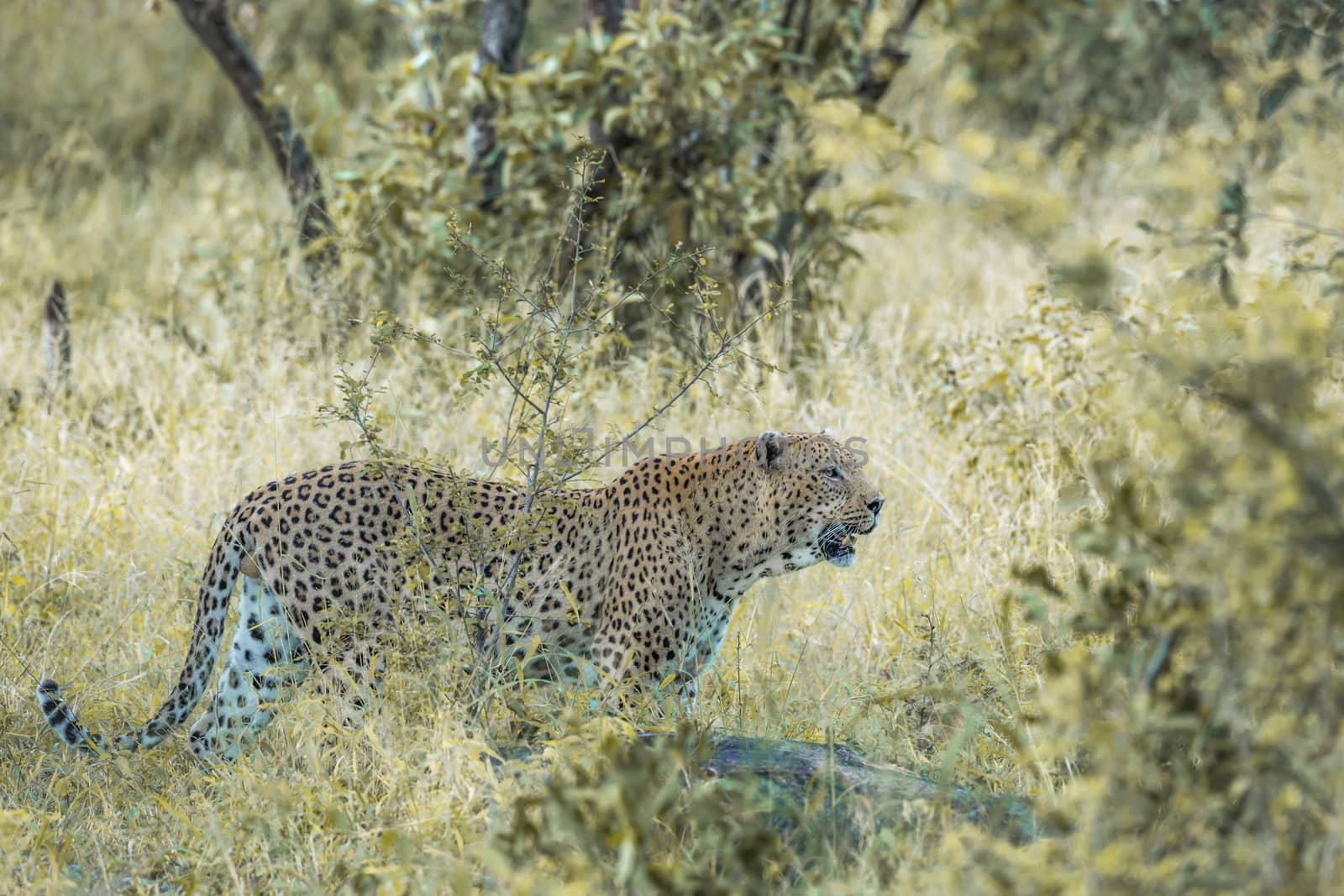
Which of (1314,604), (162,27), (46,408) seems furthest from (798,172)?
(162,27)

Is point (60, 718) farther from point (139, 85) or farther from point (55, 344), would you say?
point (139, 85)

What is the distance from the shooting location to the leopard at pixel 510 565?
448cm

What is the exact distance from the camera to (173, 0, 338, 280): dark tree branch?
7926 mm

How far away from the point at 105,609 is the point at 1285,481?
14.2 ft

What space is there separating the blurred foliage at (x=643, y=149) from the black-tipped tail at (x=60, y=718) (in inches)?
140

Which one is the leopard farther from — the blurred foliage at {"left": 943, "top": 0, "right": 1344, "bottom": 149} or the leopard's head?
the blurred foliage at {"left": 943, "top": 0, "right": 1344, "bottom": 149}

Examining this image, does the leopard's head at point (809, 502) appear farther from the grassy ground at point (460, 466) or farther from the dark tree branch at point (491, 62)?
the dark tree branch at point (491, 62)

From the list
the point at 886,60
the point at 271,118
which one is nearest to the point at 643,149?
the point at 886,60

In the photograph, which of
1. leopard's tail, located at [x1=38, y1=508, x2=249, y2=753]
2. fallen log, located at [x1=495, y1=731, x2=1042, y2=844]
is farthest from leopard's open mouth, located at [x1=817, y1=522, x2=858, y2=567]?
leopard's tail, located at [x1=38, y1=508, x2=249, y2=753]

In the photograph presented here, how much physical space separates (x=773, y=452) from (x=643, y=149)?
3.33 m

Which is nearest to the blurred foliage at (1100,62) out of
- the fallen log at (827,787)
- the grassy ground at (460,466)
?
the grassy ground at (460,466)

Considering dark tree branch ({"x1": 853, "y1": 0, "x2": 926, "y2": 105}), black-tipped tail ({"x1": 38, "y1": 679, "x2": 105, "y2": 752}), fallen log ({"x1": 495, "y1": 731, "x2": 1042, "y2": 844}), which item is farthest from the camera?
dark tree branch ({"x1": 853, "y1": 0, "x2": 926, "y2": 105})

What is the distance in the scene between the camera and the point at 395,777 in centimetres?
385

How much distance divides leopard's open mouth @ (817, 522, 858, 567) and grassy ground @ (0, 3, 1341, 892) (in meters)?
0.38
